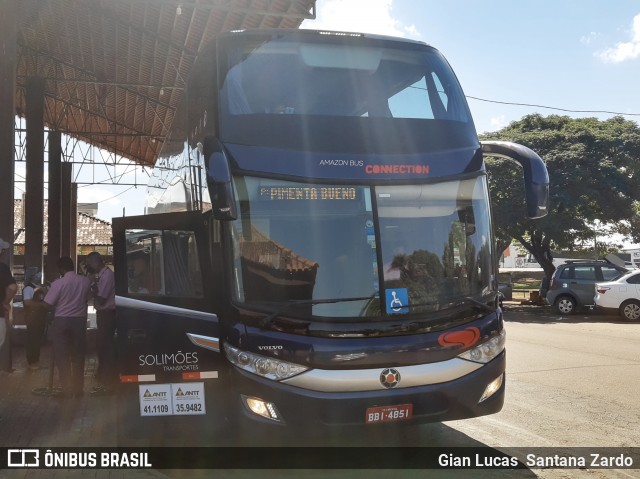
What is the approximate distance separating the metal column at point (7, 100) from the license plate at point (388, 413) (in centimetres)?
928

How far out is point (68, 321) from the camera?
26.6 feet

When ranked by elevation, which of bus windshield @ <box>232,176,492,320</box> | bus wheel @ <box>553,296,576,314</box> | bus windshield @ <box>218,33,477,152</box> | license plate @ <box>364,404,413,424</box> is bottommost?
license plate @ <box>364,404,413,424</box>

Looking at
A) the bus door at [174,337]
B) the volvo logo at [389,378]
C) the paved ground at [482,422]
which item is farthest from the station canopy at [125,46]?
the volvo logo at [389,378]

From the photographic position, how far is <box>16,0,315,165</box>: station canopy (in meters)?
15.2

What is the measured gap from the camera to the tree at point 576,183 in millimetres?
24156

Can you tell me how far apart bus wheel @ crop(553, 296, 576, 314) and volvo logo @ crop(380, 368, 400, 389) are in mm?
18287

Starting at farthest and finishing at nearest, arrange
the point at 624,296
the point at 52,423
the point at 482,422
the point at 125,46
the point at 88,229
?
the point at 88,229 < the point at 624,296 < the point at 125,46 < the point at 482,422 < the point at 52,423

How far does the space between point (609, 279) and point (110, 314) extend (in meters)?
17.2

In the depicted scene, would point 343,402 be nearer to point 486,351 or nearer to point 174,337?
point 486,351

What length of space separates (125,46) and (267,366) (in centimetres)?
1524

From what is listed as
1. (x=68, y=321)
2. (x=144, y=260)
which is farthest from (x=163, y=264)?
(x=68, y=321)

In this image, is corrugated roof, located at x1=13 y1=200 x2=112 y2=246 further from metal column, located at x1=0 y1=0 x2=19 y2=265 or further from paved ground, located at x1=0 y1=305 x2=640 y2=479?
paved ground, located at x1=0 y1=305 x2=640 y2=479

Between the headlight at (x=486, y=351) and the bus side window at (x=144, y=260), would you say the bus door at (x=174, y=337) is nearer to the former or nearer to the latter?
the bus side window at (x=144, y=260)

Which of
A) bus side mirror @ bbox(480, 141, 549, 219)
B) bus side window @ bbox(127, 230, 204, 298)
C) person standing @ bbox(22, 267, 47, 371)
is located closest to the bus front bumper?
bus side window @ bbox(127, 230, 204, 298)
